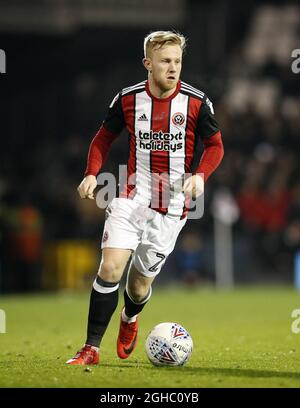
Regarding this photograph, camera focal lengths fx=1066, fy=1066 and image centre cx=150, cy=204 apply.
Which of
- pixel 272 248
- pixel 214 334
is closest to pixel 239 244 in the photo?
pixel 272 248

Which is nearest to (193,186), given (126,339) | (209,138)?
(209,138)

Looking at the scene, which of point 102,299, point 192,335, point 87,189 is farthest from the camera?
point 192,335

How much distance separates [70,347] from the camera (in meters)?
9.55

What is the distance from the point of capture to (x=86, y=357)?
775 cm

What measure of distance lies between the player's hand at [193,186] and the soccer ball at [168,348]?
1.13m

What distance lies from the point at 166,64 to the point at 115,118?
635mm

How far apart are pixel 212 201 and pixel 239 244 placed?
1.06 meters

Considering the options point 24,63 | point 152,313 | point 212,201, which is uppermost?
point 24,63

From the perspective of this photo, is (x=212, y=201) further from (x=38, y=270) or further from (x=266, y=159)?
(x=38, y=270)

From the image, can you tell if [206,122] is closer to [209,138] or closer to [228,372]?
[209,138]

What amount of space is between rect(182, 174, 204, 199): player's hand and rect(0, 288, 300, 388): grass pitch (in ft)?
4.11

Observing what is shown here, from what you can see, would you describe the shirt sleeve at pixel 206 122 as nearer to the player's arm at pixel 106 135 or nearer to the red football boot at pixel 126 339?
the player's arm at pixel 106 135

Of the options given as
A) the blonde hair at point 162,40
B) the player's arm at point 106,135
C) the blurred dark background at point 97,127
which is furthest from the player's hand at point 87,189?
the blurred dark background at point 97,127

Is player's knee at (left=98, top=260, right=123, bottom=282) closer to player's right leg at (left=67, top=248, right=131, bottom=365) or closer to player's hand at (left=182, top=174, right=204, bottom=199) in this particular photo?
player's right leg at (left=67, top=248, right=131, bottom=365)
